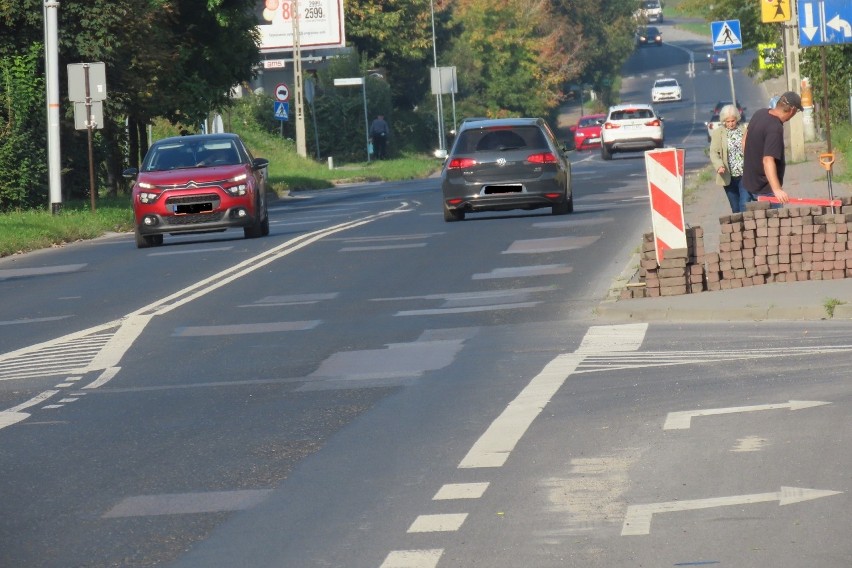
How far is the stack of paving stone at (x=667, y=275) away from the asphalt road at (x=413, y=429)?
2.16 feet

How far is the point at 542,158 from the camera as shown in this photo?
28.3 meters

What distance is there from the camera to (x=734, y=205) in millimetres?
20797

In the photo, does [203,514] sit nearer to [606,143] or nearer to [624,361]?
[624,361]

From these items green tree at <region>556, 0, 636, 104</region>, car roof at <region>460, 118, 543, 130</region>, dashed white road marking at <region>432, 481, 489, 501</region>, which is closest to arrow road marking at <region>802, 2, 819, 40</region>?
car roof at <region>460, 118, 543, 130</region>

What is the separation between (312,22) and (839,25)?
5976cm

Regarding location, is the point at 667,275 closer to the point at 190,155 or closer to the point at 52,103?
the point at 190,155

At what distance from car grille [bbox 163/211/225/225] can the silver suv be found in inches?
1257

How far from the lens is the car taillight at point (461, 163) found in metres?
28.3

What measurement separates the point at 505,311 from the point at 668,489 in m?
8.01

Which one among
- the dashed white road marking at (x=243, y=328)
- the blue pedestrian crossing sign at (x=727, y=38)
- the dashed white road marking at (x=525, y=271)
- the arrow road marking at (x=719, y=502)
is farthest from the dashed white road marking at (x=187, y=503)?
the blue pedestrian crossing sign at (x=727, y=38)

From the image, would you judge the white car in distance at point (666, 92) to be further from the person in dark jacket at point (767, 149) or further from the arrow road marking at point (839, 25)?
the person in dark jacket at point (767, 149)

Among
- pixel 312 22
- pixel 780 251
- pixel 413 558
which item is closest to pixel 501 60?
pixel 312 22

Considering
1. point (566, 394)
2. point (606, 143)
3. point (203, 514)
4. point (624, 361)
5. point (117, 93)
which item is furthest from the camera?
point (606, 143)

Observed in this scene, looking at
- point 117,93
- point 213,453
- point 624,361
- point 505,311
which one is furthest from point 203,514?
point 117,93
